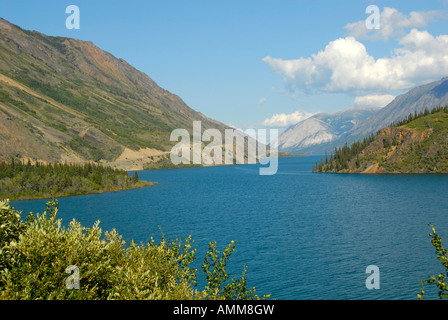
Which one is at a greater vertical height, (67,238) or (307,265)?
(67,238)

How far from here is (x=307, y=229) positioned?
91.6 metres

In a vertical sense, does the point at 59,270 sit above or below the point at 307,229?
above

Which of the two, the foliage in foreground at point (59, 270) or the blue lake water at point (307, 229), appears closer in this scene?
the foliage in foreground at point (59, 270)

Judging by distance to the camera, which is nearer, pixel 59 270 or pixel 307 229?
pixel 59 270

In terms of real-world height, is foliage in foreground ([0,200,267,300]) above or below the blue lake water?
above

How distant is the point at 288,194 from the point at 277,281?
11489 cm

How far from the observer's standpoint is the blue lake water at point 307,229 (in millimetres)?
55438

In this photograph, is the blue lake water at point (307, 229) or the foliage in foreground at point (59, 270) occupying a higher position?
→ the foliage in foreground at point (59, 270)

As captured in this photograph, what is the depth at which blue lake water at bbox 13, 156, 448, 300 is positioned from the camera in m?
55.4

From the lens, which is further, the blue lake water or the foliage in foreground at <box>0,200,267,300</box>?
the blue lake water

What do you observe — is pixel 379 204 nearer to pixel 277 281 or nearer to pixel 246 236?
pixel 246 236

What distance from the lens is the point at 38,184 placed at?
176625mm
